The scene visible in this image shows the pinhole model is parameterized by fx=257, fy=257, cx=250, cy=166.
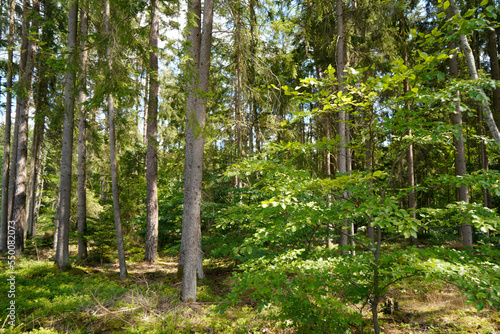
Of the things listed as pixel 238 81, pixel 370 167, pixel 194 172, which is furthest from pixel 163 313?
pixel 238 81

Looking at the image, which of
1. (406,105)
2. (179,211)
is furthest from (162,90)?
(406,105)

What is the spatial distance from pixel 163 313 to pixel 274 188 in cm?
366

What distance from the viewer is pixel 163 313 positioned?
5008 millimetres

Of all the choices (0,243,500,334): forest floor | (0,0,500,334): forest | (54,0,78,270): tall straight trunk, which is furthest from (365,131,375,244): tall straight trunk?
(54,0,78,270): tall straight trunk

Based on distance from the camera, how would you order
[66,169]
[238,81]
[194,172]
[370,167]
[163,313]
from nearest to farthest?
[163,313] → [194,172] → [370,167] → [238,81] → [66,169]

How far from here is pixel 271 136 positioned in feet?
33.0

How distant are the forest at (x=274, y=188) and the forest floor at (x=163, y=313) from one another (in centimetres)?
4

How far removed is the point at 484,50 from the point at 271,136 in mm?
10158

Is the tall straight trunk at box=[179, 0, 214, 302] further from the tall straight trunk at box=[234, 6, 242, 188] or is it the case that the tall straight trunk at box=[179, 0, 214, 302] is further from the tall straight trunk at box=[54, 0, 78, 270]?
the tall straight trunk at box=[54, 0, 78, 270]

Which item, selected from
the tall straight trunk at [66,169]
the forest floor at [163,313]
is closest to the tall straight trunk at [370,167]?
the forest floor at [163,313]

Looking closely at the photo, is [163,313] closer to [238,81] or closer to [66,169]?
[66,169]

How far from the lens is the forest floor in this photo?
15.0 ft

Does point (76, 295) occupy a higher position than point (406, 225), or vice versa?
point (406, 225)

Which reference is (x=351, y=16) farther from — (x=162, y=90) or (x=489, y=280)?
(x=162, y=90)
